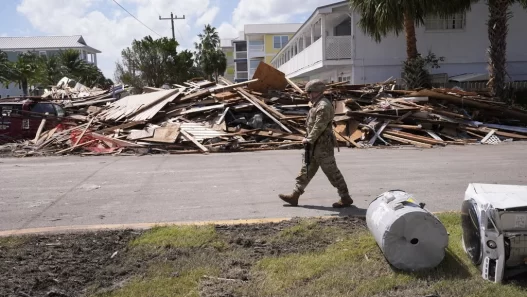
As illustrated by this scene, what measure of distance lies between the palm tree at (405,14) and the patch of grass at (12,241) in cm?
1687

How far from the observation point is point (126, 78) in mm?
40125

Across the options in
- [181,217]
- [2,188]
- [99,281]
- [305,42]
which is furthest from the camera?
[305,42]

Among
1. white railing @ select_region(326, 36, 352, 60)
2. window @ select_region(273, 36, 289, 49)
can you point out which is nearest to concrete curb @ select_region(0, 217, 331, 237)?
white railing @ select_region(326, 36, 352, 60)

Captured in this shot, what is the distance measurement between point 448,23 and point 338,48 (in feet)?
18.6

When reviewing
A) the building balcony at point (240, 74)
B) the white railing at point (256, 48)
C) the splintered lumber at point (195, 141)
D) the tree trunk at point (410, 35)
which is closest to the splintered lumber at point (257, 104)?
the splintered lumber at point (195, 141)

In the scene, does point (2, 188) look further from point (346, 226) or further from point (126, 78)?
point (126, 78)

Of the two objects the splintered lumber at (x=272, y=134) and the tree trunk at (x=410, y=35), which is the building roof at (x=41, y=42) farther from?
the splintered lumber at (x=272, y=134)

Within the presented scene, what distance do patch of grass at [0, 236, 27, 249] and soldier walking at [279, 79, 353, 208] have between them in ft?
11.2

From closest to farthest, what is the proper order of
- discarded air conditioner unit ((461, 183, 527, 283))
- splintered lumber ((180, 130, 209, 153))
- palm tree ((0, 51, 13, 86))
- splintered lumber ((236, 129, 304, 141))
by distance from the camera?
discarded air conditioner unit ((461, 183, 527, 283)) → splintered lumber ((180, 130, 209, 153)) → splintered lumber ((236, 129, 304, 141)) → palm tree ((0, 51, 13, 86))

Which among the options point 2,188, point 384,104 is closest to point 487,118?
point 384,104

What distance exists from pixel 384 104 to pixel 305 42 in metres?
17.5

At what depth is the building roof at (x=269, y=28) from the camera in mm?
63219

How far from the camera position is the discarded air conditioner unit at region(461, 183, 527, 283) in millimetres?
3535

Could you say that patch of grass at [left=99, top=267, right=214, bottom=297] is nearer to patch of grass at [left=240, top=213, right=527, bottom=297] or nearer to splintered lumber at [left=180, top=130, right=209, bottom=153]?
patch of grass at [left=240, top=213, right=527, bottom=297]
